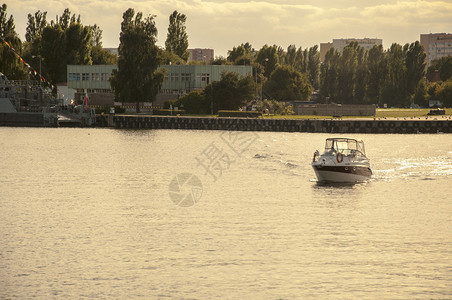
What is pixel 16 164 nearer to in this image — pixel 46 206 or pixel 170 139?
pixel 46 206

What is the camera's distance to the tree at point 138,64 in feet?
512

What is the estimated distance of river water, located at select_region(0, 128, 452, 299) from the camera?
1190 inches

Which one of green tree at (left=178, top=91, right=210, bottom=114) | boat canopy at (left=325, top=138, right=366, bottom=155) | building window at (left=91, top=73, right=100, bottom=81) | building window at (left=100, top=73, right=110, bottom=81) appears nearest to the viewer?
boat canopy at (left=325, top=138, right=366, bottom=155)

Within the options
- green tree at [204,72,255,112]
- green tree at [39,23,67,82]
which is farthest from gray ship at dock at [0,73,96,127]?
green tree at [39,23,67,82]

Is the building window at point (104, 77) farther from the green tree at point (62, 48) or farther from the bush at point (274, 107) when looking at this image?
the bush at point (274, 107)

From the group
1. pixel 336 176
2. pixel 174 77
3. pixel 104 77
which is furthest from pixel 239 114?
pixel 336 176

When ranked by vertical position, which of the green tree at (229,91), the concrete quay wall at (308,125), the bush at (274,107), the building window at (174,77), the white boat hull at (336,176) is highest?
the building window at (174,77)

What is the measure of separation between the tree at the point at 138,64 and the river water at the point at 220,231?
256ft

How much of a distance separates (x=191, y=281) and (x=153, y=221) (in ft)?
44.7

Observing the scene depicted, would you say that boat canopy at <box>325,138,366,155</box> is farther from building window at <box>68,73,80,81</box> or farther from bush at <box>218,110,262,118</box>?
building window at <box>68,73,80,81</box>

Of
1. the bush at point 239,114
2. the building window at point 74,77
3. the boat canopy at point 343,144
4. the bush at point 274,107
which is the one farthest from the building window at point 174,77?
the boat canopy at point 343,144

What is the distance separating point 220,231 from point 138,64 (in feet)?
393

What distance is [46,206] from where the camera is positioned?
4881cm

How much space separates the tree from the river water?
77963 mm
